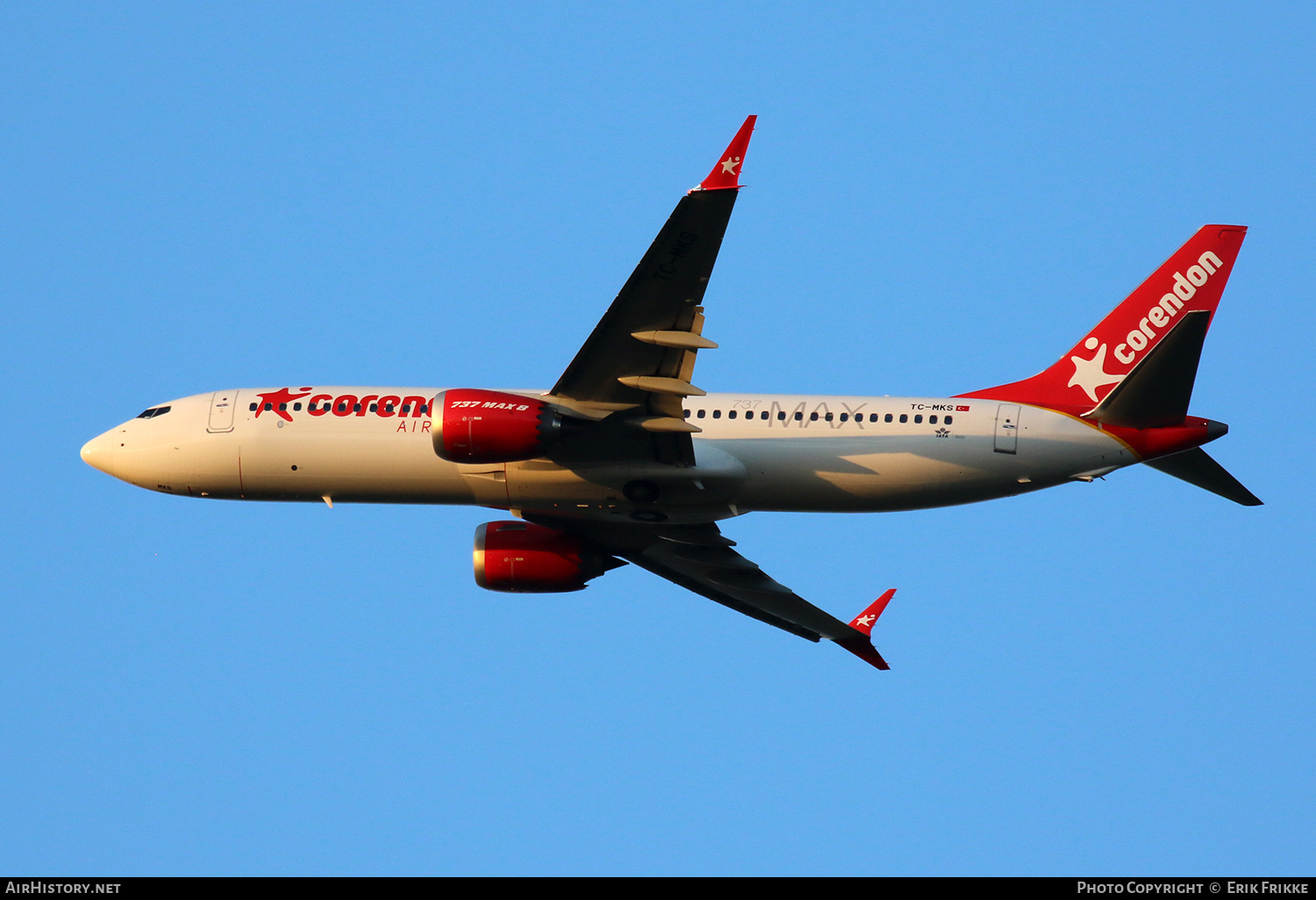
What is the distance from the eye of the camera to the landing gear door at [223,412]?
40.1m

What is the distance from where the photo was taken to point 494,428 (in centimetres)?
3488

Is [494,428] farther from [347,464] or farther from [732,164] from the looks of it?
[732,164]

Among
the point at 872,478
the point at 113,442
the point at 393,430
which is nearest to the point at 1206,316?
the point at 872,478

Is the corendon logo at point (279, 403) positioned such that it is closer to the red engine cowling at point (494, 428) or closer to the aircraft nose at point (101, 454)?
the aircraft nose at point (101, 454)

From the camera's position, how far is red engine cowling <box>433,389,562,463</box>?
3484 centimetres

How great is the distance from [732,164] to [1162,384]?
12.3m

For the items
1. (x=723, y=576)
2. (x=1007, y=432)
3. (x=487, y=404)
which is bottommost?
(x=723, y=576)

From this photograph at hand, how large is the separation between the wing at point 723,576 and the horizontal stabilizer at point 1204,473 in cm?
1065

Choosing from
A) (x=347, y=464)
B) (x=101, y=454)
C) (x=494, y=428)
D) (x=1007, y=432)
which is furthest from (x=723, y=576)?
(x=101, y=454)

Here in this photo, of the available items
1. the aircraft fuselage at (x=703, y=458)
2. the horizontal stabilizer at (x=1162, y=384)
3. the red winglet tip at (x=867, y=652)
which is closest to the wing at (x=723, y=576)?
the red winglet tip at (x=867, y=652)

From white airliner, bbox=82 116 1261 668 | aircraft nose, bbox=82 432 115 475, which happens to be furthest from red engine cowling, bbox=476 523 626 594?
aircraft nose, bbox=82 432 115 475

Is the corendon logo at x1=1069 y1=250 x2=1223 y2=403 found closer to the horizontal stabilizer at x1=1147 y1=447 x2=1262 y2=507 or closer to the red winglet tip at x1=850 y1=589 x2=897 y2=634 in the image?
the horizontal stabilizer at x1=1147 y1=447 x2=1262 y2=507
